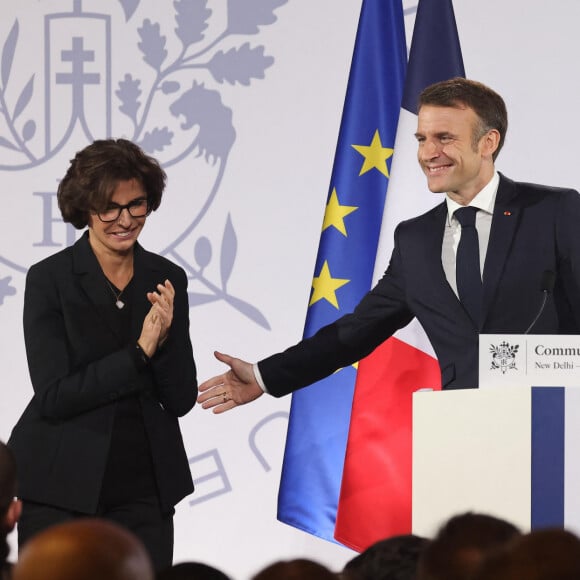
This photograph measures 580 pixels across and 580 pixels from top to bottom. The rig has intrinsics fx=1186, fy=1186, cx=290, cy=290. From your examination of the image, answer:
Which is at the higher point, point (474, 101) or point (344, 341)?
point (474, 101)

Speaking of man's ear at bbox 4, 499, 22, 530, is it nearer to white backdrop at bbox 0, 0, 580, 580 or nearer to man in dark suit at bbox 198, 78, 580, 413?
man in dark suit at bbox 198, 78, 580, 413

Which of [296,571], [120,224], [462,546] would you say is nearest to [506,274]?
[120,224]

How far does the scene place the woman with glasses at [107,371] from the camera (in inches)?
124

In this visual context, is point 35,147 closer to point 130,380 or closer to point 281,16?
point 281,16

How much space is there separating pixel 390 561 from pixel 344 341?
7.29 feet

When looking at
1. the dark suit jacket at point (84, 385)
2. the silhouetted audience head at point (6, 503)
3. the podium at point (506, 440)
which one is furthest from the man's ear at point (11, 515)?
the dark suit jacket at point (84, 385)

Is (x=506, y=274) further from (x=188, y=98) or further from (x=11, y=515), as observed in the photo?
(x=188, y=98)

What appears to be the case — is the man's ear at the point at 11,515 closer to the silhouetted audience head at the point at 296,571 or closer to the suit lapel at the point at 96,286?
the silhouetted audience head at the point at 296,571

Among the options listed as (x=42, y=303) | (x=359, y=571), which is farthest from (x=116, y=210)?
(x=359, y=571)

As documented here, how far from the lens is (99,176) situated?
3305mm

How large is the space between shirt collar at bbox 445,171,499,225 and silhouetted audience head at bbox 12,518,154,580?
246cm

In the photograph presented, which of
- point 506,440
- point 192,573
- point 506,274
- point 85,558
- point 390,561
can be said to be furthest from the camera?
point 506,274

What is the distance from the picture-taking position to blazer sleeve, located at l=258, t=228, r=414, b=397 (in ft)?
12.3

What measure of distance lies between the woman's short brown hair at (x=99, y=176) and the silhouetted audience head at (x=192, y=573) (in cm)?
200
